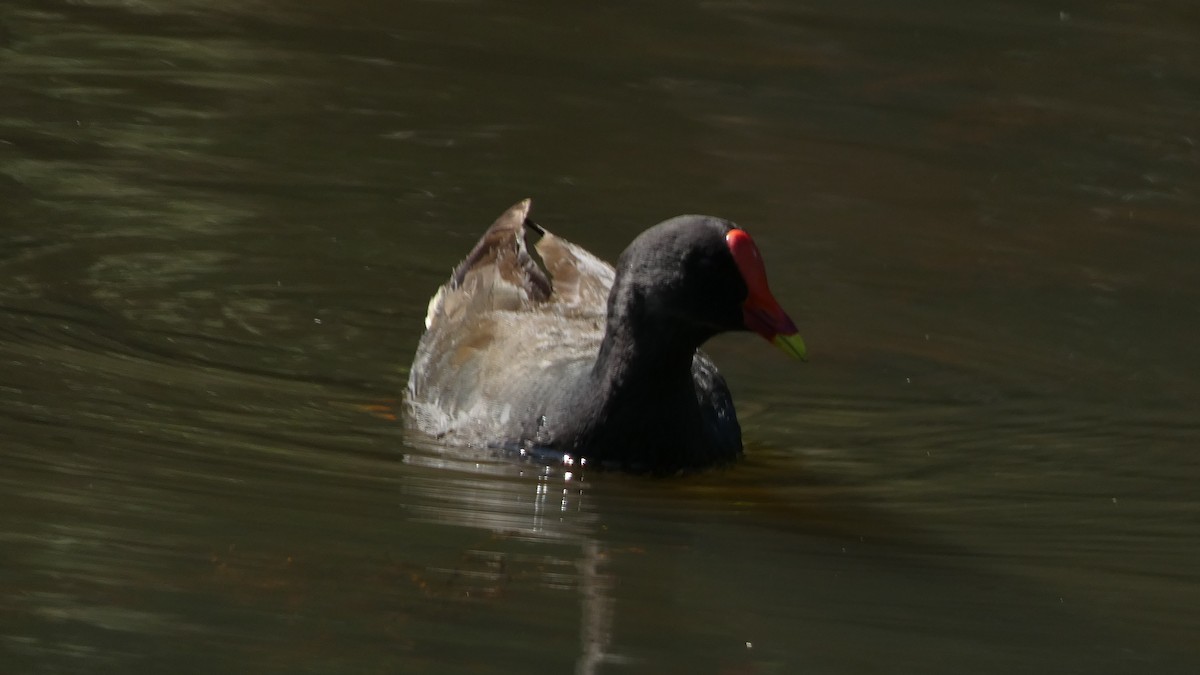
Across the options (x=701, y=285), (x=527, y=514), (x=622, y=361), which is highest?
(x=701, y=285)

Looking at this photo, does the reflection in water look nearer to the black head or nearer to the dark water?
the dark water

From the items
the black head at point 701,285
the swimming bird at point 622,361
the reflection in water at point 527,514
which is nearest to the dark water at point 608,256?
the reflection in water at point 527,514

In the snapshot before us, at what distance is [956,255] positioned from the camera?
364 inches

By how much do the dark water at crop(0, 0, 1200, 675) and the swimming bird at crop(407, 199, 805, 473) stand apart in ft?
0.59

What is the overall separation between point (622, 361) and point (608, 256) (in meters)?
2.61

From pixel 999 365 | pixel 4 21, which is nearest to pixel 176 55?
pixel 4 21

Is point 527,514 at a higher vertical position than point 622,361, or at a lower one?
lower

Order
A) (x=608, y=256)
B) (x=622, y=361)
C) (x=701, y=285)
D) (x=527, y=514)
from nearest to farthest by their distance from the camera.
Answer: (x=527, y=514), (x=701, y=285), (x=622, y=361), (x=608, y=256)

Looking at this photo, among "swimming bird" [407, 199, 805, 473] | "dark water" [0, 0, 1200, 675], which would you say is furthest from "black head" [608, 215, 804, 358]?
"dark water" [0, 0, 1200, 675]

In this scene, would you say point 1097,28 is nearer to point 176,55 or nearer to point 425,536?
point 176,55

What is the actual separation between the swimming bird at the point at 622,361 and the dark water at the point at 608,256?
18 centimetres

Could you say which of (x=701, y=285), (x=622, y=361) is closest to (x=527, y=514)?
(x=622, y=361)

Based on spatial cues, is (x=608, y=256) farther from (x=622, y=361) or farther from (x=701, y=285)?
(x=701, y=285)

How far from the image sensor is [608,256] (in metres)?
9.02
